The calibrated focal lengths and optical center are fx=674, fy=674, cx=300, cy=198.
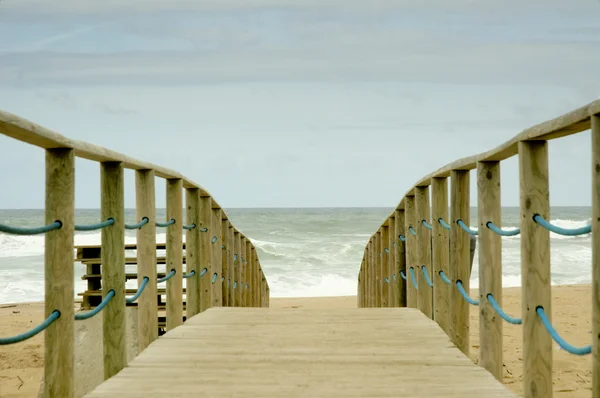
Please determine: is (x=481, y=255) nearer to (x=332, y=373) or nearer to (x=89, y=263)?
(x=332, y=373)

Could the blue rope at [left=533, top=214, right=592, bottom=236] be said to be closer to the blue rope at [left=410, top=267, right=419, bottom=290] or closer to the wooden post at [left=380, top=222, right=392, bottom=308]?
the blue rope at [left=410, top=267, right=419, bottom=290]

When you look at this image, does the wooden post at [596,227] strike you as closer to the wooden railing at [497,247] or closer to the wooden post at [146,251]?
the wooden railing at [497,247]

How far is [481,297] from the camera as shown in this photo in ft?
11.5

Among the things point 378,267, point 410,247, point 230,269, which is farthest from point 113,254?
point 378,267

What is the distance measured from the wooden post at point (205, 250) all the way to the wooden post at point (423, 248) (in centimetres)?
180

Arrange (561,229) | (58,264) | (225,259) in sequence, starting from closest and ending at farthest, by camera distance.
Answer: (561,229), (58,264), (225,259)

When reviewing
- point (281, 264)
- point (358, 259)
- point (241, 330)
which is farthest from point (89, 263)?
point (358, 259)

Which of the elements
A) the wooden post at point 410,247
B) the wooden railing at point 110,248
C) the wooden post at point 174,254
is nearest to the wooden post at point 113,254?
the wooden railing at point 110,248

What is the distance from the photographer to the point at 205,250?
19.1ft

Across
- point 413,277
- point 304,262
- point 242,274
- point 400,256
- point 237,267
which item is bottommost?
point 304,262

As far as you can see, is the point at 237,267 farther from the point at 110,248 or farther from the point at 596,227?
the point at 596,227

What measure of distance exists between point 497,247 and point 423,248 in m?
1.95

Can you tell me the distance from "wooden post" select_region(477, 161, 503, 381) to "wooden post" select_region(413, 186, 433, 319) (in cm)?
183

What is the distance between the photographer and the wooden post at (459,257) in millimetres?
4012
